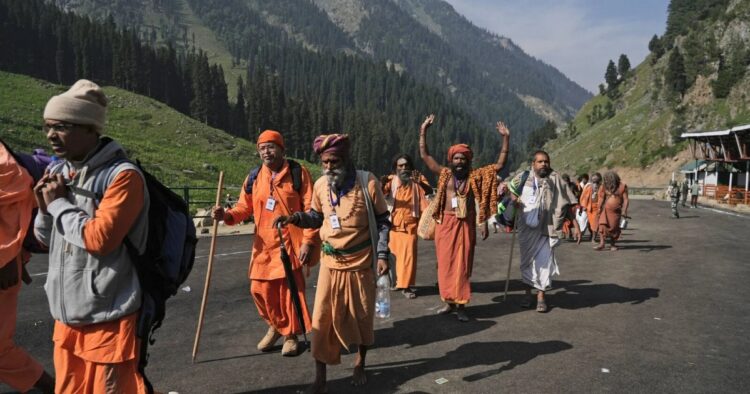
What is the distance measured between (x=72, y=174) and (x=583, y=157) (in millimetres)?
97449

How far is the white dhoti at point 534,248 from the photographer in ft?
22.5

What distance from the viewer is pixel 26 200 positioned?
3.13 meters

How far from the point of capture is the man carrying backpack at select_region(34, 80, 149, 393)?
8.11ft

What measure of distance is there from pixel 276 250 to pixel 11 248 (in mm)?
2300

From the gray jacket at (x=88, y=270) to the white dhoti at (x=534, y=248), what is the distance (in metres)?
5.43

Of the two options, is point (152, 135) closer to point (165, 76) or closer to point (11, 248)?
point (165, 76)

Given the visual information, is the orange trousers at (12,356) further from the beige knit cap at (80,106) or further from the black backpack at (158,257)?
the beige knit cap at (80,106)

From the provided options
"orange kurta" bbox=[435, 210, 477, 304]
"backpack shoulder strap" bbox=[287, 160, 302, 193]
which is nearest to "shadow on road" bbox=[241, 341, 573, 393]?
"orange kurta" bbox=[435, 210, 477, 304]

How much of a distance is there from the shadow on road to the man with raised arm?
1.02 metres

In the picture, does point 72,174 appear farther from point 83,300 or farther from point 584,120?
point 584,120

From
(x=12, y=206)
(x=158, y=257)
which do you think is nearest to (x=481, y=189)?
(x=158, y=257)

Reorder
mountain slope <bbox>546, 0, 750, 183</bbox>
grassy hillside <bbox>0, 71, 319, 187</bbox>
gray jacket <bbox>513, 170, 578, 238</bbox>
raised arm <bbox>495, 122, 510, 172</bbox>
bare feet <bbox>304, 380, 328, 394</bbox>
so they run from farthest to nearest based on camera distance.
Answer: mountain slope <bbox>546, 0, 750, 183</bbox> → grassy hillside <bbox>0, 71, 319, 187</bbox> → gray jacket <bbox>513, 170, 578, 238</bbox> → raised arm <bbox>495, 122, 510, 172</bbox> → bare feet <bbox>304, 380, 328, 394</bbox>

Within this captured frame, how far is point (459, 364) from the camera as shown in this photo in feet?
15.8

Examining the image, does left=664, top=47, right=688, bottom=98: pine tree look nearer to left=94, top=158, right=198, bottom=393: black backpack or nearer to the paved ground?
the paved ground
